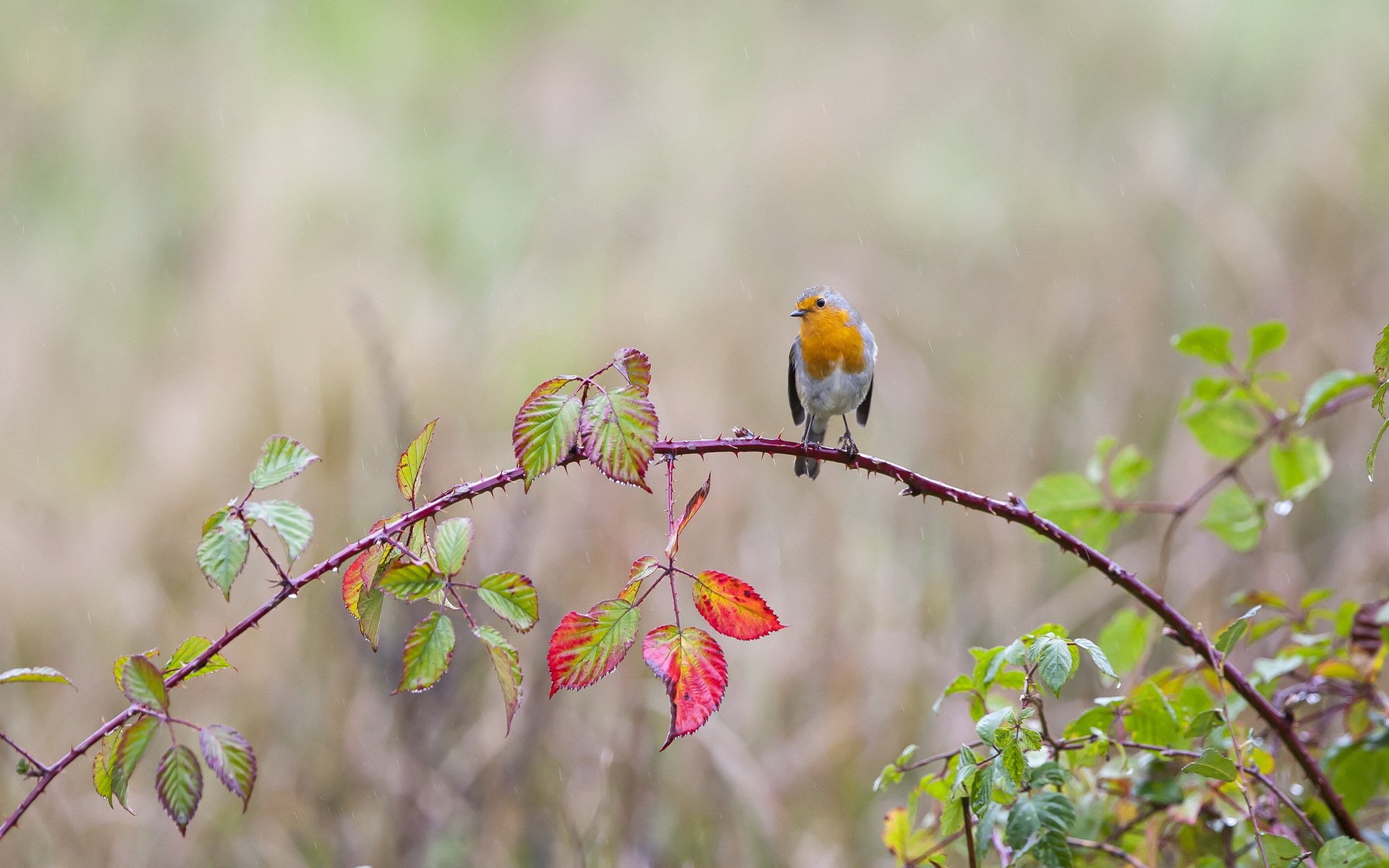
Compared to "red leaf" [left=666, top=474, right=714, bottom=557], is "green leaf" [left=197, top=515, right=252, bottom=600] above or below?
below

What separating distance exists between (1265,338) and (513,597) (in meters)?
1.36

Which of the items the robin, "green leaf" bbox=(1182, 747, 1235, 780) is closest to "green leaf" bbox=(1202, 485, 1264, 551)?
"green leaf" bbox=(1182, 747, 1235, 780)

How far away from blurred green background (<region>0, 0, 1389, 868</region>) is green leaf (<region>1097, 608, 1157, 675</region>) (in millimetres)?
1084

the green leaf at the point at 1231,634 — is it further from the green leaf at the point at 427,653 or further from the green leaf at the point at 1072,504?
the green leaf at the point at 427,653

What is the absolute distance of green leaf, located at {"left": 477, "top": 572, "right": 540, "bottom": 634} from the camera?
1.08m

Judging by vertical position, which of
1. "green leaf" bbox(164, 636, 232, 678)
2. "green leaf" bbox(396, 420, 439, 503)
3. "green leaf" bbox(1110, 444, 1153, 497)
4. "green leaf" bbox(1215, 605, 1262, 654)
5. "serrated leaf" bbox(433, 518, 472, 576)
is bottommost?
"green leaf" bbox(164, 636, 232, 678)

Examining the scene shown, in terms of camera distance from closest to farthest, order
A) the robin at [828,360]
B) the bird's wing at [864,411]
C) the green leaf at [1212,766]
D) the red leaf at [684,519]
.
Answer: the red leaf at [684,519]
the green leaf at [1212,766]
the robin at [828,360]
the bird's wing at [864,411]

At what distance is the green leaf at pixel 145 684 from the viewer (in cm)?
103

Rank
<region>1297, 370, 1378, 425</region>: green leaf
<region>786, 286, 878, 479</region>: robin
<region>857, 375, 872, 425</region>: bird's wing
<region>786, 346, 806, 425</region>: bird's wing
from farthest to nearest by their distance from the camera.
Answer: <region>857, 375, 872, 425</region>: bird's wing < <region>786, 346, 806, 425</region>: bird's wing < <region>786, 286, 878, 479</region>: robin < <region>1297, 370, 1378, 425</region>: green leaf

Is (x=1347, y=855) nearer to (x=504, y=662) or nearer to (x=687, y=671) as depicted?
(x=687, y=671)

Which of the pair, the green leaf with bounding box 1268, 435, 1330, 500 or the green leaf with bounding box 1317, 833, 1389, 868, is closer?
the green leaf with bounding box 1317, 833, 1389, 868

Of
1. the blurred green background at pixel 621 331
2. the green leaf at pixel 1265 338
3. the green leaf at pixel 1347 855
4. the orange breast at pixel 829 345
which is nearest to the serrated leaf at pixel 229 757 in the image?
the green leaf at pixel 1347 855

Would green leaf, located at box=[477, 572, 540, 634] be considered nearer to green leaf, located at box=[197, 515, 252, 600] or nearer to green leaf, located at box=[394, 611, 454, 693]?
green leaf, located at box=[394, 611, 454, 693]

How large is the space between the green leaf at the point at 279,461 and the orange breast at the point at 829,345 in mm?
2018
